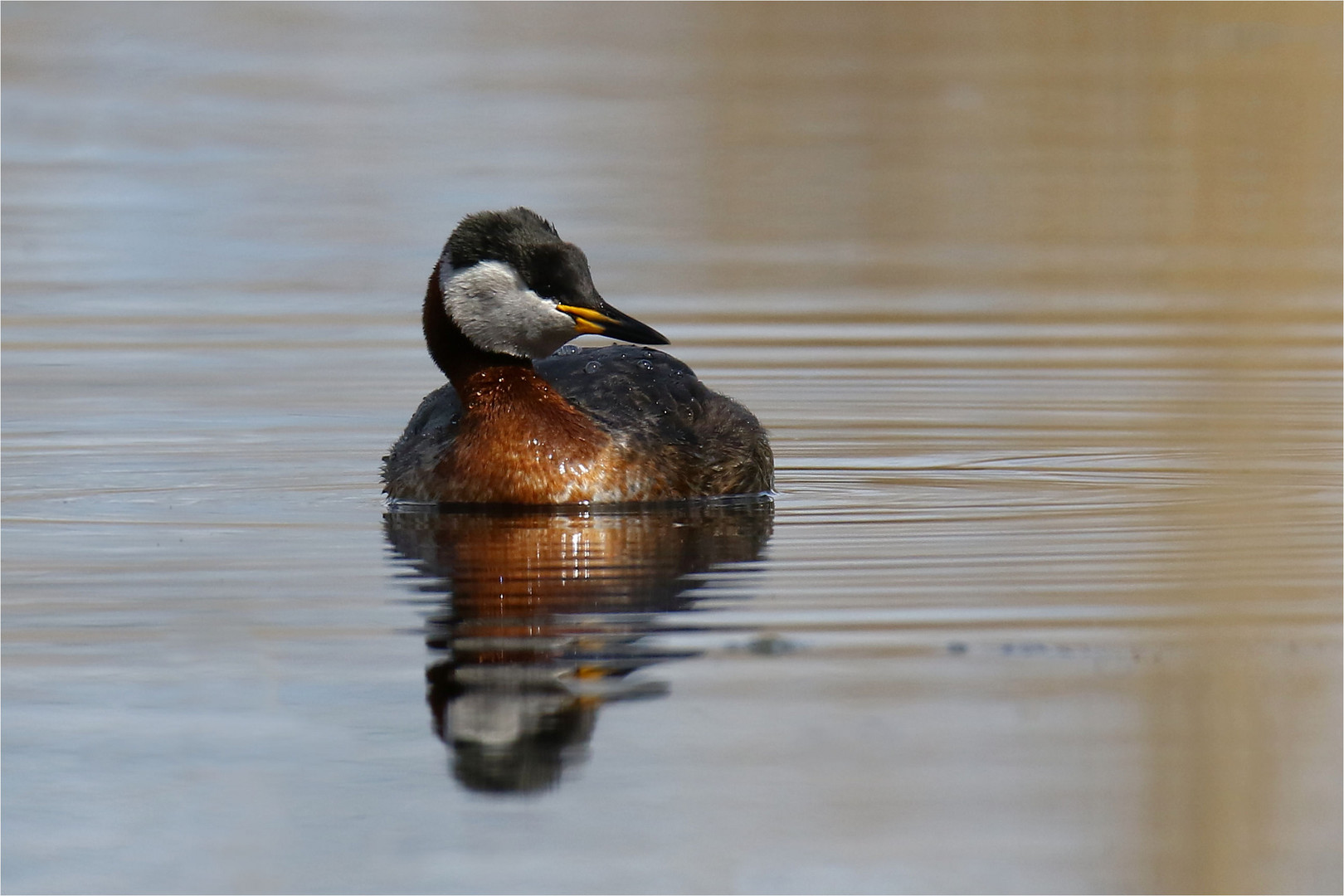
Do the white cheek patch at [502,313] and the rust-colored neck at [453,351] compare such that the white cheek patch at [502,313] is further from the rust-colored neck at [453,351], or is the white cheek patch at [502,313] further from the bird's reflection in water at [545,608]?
the bird's reflection in water at [545,608]

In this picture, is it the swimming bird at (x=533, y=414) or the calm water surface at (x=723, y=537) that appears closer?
the calm water surface at (x=723, y=537)

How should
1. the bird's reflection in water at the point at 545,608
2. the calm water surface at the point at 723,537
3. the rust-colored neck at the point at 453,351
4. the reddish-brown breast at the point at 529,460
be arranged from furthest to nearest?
the rust-colored neck at the point at 453,351
the reddish-brown breast at the point at 529,460
the bird's reflection in water at the point at 545,608
the calm water surface at the point at 723,537

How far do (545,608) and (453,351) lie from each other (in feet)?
7.93

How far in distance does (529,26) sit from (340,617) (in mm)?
25615

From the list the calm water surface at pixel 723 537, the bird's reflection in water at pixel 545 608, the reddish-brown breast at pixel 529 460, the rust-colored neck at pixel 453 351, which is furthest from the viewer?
the rust-colored neck at pixel 453 351

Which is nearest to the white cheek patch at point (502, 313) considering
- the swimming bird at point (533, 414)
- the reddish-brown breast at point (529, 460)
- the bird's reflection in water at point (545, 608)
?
the swimming bird at point (533, 414)

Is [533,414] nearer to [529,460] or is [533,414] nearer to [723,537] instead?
[529,460]

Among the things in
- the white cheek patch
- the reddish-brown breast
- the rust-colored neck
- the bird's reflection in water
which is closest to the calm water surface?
the bird's reflection in water

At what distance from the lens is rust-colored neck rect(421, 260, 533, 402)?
9.10 meters

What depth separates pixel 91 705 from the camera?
232 inches

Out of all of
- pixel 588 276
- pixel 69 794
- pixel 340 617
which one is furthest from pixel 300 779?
pixel 588 276

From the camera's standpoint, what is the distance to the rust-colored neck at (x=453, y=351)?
910 centimetres

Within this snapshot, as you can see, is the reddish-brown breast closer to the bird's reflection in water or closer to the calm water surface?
the bird's reflection in water

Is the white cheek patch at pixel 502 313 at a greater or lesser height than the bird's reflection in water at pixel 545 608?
greater
